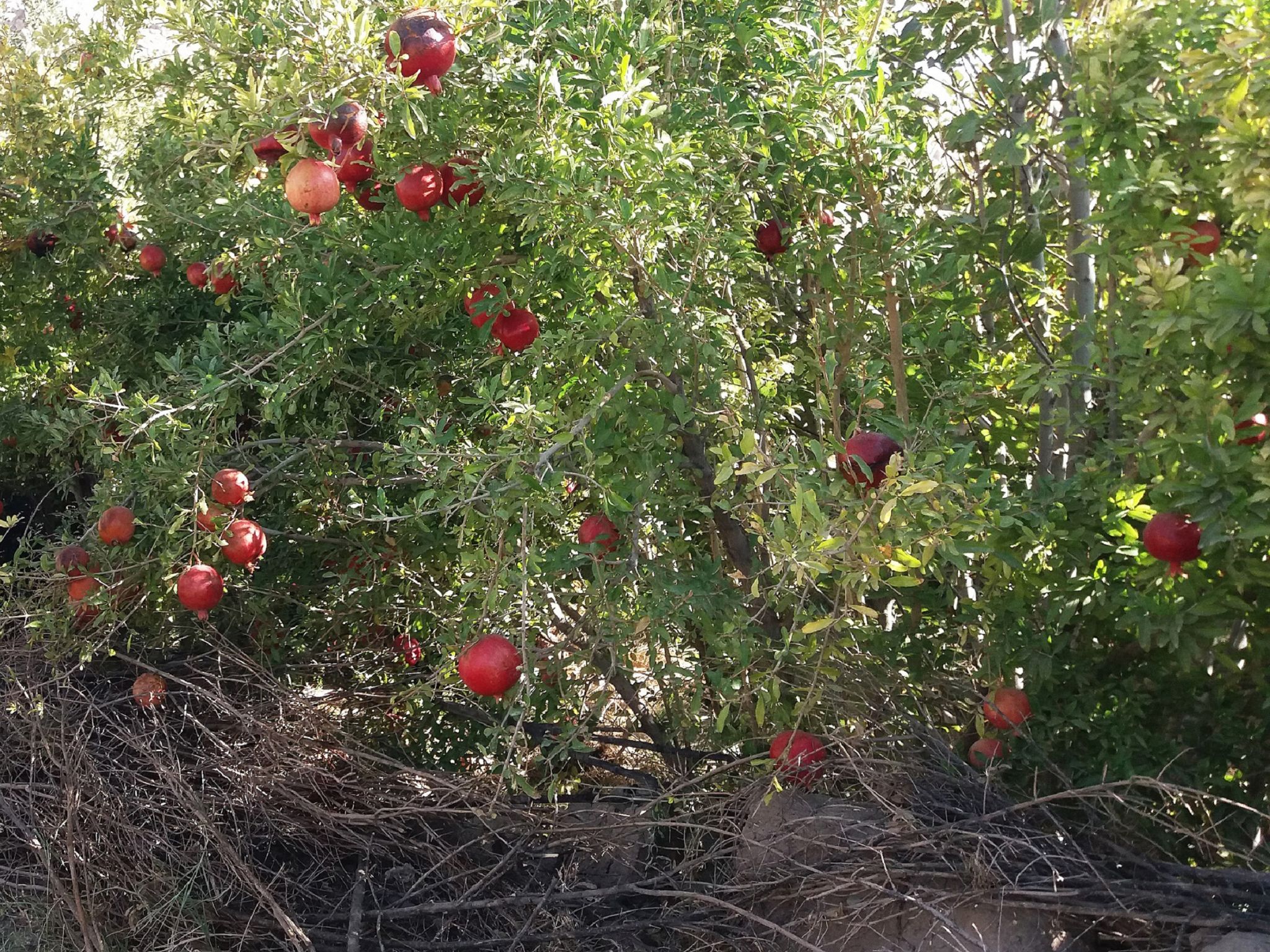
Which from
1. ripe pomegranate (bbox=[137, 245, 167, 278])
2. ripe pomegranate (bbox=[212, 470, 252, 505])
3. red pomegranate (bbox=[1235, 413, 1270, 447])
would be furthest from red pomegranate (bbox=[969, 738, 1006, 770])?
ripe pomegranate (bbox=[137, 245, 167, 278])

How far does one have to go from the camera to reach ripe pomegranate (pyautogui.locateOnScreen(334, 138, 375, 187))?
250 cm

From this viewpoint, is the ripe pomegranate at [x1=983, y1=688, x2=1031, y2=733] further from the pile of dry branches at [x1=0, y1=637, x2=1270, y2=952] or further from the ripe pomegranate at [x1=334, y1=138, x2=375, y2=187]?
the ripe pomegranate at [x1=334, y1=138, x2=375, y2=187]

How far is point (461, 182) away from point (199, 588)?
3.74 ft

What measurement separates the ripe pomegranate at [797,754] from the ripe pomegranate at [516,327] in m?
1.12

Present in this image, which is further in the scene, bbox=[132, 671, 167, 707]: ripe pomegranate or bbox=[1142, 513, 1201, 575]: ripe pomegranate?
bbox=[132, 671, 167, 707]: ripe pomegranate

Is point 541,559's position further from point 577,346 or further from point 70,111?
point 70,111

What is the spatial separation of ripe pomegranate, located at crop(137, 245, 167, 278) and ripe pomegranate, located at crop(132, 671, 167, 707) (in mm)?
1513

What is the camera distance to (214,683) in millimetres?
3227

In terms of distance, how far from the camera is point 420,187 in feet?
8.66

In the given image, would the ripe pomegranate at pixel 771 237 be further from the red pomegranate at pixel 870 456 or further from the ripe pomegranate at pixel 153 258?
the ripe pomegranate at pixel 153 258

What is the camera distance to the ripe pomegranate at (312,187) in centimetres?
235

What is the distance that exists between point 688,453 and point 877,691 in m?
0.78

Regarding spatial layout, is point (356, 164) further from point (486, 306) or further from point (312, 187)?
point (486, 306)

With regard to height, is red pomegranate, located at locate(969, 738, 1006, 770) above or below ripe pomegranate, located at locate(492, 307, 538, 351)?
below
